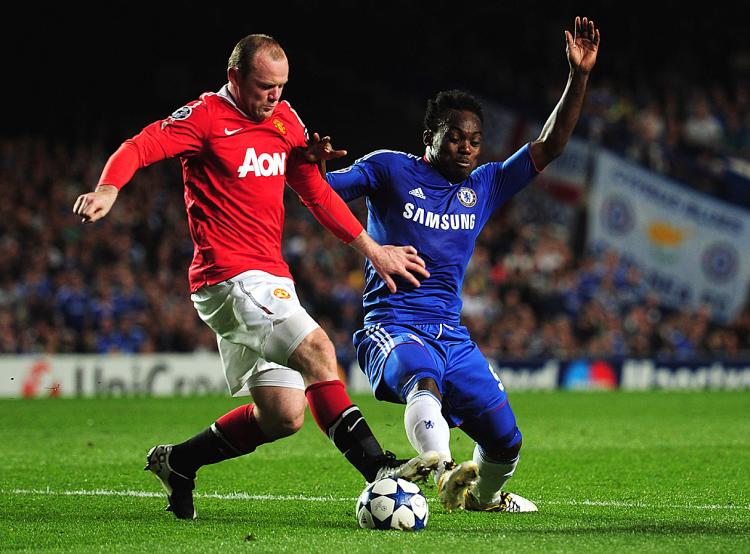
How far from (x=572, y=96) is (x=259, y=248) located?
1973 millimetres

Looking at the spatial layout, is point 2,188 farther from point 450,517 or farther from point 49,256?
point 450,517

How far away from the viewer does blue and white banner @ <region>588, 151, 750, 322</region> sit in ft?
77.3

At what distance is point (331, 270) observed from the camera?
70.1 feet

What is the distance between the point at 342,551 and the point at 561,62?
79.8ft

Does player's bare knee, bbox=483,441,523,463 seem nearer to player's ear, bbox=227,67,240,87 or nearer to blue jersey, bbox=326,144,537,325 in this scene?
blue jersey, bbox=326,144,537,325

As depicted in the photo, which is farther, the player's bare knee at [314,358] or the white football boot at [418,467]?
the player's bare knee at [314,358]

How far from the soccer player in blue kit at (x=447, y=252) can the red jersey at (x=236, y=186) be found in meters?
0.48

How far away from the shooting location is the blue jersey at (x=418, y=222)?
6207 millimetres

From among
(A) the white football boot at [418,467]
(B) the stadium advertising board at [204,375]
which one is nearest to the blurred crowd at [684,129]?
(B) the stadium advertising board at [204,375]

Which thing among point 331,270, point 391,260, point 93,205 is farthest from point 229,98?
point 331,270

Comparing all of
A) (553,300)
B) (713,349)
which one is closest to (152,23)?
(553,300)

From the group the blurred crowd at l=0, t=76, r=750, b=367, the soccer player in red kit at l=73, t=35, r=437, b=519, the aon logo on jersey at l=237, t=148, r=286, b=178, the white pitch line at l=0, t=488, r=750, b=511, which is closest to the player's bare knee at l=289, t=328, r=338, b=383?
the soccer player in red kit at l=73, t=35, r=437, b=519

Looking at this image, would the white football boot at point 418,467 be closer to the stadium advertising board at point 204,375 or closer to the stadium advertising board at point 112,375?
the stadium advertising board at point 204,375

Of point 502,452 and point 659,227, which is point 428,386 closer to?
point 502,452
